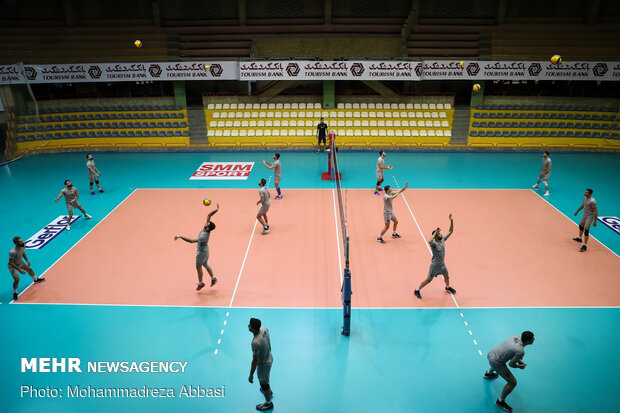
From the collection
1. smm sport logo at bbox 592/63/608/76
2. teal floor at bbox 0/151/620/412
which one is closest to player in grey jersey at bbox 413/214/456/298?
teal floor at bbox 0/151/620/412

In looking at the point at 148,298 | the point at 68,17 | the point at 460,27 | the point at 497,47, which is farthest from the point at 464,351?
the point at 68,17

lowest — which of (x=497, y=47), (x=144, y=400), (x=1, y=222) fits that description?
(x=144, y=400)

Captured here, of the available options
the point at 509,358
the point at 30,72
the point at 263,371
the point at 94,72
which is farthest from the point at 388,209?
the point at 30,72

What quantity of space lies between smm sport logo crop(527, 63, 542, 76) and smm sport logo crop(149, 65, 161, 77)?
66.7 feet

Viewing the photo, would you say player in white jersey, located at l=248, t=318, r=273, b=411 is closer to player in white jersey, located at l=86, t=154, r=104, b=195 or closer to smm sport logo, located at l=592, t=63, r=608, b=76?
A: player in white jersey, located at l=86, t=154, r=104, b=195

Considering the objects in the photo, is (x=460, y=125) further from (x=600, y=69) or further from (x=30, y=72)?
(x=30, y=72)

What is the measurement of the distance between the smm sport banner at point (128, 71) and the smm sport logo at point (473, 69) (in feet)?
41.7

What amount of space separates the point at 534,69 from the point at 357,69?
958cm

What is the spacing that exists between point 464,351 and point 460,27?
2415 cm

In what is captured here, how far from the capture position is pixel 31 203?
15.1 m

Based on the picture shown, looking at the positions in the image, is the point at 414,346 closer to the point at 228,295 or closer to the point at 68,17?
the point at 228,295

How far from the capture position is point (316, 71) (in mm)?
22172

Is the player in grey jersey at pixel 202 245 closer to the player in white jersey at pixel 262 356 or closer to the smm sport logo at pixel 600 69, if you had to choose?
the player in white jersey at pixel 262 356

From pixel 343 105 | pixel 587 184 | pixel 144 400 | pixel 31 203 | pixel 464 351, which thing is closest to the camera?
pixel 144 400
